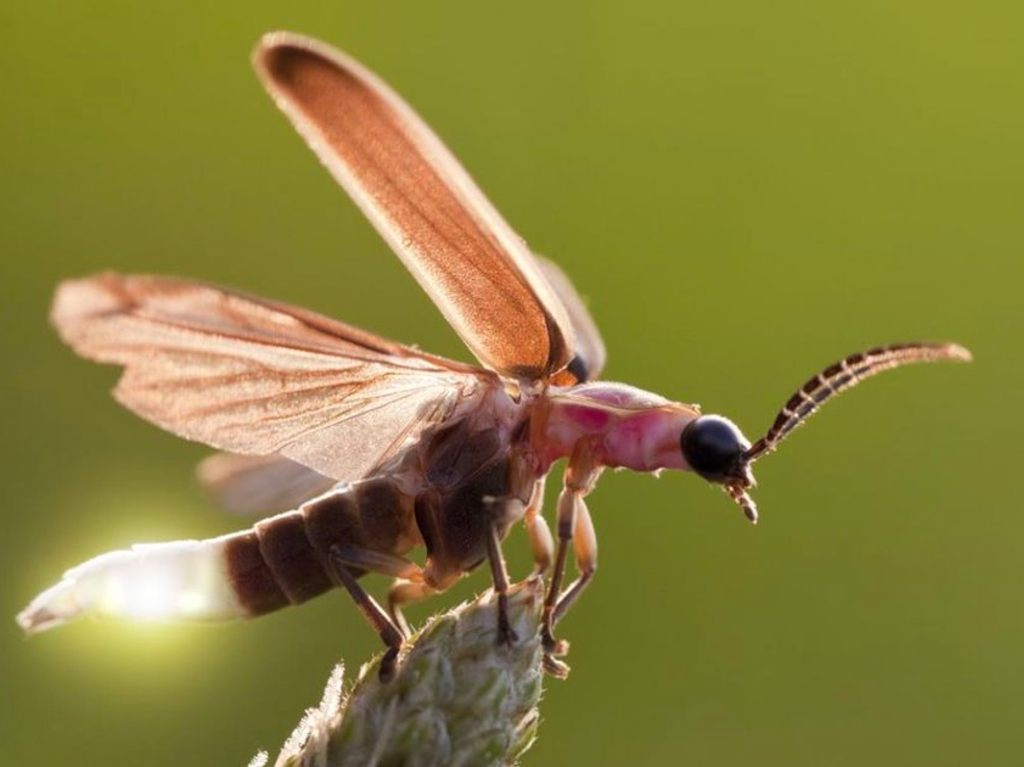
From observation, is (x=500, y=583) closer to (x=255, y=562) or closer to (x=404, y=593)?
(x=404, y=593)

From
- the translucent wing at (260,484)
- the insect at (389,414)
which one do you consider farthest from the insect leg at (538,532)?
the translucent wing at (260,484)

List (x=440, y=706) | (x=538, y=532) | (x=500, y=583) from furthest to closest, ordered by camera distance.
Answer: (x=538, y=532)
(x=500, y=583)
(x=440, y=706)

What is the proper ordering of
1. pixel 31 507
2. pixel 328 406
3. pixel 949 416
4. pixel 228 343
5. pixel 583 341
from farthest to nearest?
1. pixel 949 416
2. pixel 31 507
3. pixel 583 341
4. pixel 328 406
5. pixel 228 343

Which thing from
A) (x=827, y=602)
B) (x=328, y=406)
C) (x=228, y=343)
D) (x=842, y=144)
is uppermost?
(x=228, y=343)

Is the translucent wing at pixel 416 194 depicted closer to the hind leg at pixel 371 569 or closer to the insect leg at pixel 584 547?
the insect leg at pixel 584 547

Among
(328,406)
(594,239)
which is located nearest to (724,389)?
(594,239)

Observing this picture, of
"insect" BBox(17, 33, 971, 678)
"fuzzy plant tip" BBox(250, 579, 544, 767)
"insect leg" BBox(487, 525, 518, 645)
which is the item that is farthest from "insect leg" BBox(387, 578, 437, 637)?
"fuzzy plant tip" BBox(250, 579, 544, 767)

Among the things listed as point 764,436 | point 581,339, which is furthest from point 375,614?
point 581,339

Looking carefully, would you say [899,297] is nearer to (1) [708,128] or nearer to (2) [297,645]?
(1) [708,128]
